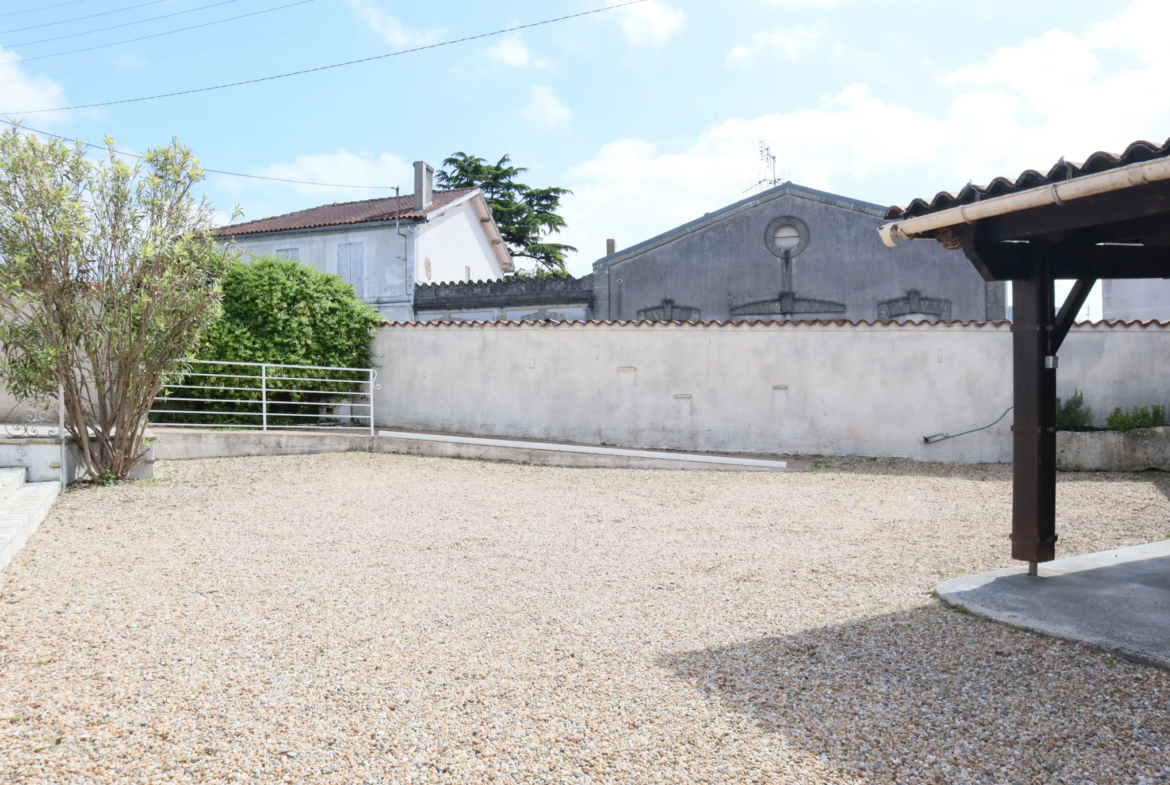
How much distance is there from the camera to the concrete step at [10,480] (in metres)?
6.57

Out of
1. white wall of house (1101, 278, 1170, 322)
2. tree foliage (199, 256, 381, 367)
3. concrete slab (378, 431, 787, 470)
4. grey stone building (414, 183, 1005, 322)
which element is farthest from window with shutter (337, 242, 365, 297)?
white wall of house (1101, 278, 1170, 322)

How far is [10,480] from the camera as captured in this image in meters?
6.79

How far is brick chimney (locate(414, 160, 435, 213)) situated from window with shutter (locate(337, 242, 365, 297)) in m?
1.99

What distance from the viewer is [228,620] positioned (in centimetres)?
392

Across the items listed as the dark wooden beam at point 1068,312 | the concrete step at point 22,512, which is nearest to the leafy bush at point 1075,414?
the dark wooden beam at point 1068,312

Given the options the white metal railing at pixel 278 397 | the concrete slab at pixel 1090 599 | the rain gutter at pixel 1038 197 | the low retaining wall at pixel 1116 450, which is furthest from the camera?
the white metal railing at pixel 278 397

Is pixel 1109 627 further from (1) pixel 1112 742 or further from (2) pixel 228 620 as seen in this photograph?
(2) pixel 228 620

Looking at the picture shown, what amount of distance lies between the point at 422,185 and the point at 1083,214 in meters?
19.9

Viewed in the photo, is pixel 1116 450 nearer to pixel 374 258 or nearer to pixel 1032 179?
pixel 1032 179

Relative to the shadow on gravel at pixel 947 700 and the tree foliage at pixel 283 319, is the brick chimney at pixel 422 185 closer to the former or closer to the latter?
the tree foliage at pixel 283 319

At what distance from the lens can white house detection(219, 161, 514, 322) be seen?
21000 mm

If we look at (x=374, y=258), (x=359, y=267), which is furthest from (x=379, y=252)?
(x=359, y=267)

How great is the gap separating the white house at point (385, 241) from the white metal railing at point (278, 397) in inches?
310

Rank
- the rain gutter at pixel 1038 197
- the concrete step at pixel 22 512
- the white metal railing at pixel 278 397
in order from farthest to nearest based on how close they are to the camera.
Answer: the white metal railing at pixel 278 397, the concrete step at pixel 22 512, the rain gutter at pixel 1038 197
